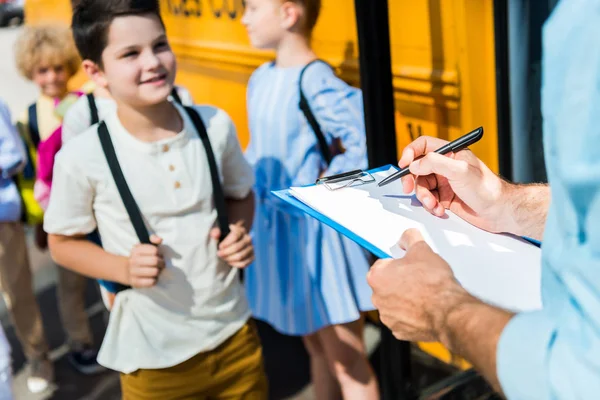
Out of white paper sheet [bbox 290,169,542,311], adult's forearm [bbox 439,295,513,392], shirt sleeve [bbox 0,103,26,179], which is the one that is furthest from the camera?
shirt sleeve [bbox 0,103,26,179]

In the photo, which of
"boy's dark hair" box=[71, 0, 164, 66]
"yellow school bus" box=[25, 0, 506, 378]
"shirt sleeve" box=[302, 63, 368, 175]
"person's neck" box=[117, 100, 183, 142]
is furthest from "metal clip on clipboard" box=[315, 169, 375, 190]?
"yellow school bus" box=[25, 0, 506, 378]

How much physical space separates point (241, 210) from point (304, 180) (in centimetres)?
45

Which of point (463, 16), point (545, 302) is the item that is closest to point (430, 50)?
point (463, 16)

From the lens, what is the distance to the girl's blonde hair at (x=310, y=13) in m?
2.35

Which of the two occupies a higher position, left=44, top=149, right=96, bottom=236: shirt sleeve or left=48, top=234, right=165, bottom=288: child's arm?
left=44, top=149, right=96, bottom=236: shirt sleeve

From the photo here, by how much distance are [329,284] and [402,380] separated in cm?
38

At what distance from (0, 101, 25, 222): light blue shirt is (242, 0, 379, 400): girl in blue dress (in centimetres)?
93

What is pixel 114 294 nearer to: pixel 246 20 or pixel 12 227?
pixel 246 20

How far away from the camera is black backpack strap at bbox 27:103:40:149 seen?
299 cm

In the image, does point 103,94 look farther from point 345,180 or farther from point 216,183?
point 345,180

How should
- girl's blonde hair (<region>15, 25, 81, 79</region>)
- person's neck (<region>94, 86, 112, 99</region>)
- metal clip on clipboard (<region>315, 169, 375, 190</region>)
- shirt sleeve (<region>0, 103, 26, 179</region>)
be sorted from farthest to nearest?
girl's blonde hair (<region>15, 25, 81, 79</region>) → shirt sleeve (<region>0, 103, 26, 179</region>) → person's neck (<region>94, 86, 112, 99</region>) → metal clip on clipboard (<region>315, 169, 375, 190</region>)

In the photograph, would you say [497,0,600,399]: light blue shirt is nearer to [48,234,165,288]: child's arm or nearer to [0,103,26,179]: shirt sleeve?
[48,234,165,288]: child's arm

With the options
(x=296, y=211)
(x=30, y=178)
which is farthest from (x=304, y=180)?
(x=30, y=178)

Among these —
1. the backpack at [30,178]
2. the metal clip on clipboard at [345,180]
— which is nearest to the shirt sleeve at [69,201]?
the metal clip on clipboard at [345,180]
